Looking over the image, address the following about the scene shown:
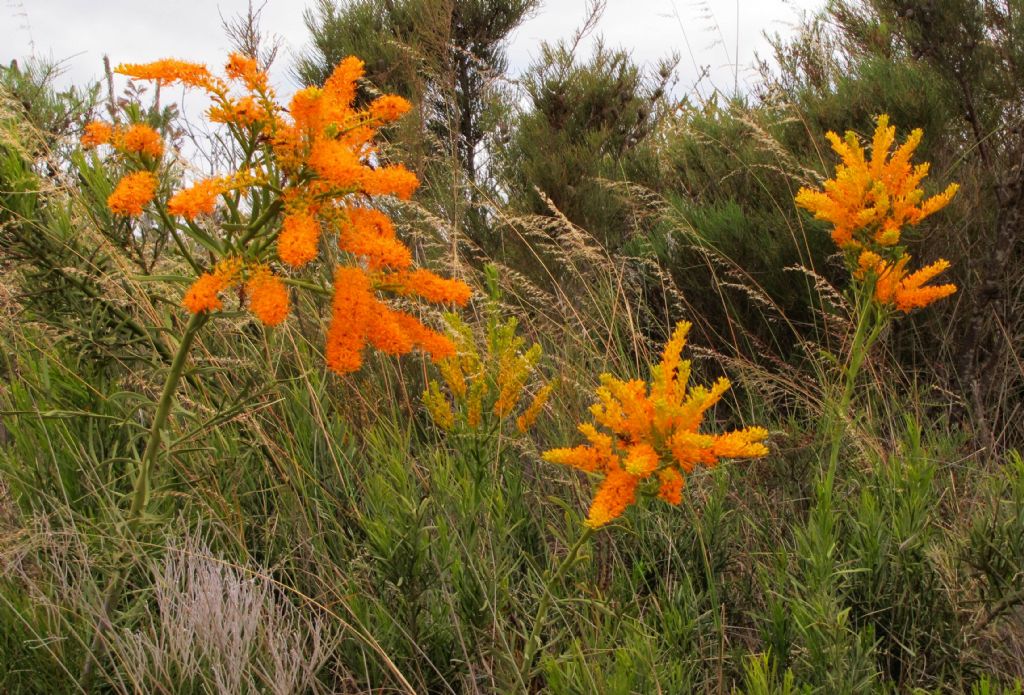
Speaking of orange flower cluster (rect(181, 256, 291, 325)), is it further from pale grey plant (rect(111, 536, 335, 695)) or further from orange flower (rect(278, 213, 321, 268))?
pale grey plant (rect(111, 536, 335, 695))

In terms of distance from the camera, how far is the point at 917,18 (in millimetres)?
4262

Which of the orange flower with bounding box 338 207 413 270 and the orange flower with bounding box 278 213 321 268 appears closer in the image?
the orange flower with bounding box 278 213 321 268

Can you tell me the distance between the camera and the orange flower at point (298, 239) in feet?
4.73

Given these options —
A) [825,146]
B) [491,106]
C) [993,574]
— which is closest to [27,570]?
[993,574]

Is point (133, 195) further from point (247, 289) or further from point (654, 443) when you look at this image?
point (654, 443)

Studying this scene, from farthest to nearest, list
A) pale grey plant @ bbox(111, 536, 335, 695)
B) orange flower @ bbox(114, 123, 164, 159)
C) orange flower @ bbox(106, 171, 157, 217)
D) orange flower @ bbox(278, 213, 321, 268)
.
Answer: pale grey plant @ bbox(111, 536, 335, 695) < orange flower @ bbox(114, 123, 164, 159) < orange flower @ bbox(106, 171, 157, 217) < orange flower @ bbox(278, 213, 321, 268)

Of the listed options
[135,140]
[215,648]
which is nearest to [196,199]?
[135,140]

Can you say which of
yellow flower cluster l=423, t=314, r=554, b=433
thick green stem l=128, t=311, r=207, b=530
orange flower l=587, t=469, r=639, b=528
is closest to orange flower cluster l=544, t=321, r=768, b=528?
orange flower l=587, t=469, r=639, b=528

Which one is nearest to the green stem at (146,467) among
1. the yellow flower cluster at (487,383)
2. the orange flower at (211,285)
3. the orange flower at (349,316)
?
the orange flower at (211,285)

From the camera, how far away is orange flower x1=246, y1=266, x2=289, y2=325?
1500 mm

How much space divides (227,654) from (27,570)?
0.82 m

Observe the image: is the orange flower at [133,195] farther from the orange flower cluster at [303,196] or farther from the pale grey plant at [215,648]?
the pale grey plant at [215,648]

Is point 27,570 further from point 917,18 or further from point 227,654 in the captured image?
point 917,18

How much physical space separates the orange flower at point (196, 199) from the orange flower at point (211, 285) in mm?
93
